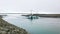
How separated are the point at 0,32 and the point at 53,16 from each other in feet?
87.7

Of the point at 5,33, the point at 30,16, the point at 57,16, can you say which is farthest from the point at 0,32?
the point at 57,16

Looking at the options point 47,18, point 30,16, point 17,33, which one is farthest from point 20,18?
point 17,33

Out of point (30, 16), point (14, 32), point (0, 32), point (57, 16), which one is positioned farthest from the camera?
point (57, 16)

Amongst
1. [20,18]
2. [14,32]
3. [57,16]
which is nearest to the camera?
[14,32]

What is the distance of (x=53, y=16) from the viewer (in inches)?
1228

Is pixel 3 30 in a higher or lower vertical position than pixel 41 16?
higher

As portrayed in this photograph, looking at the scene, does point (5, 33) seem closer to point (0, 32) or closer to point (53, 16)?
point (0, 32)

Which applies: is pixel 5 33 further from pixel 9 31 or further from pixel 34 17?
pixel 34 17

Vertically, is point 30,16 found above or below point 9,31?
below

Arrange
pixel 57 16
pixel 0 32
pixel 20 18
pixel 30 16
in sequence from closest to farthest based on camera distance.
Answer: pixel 0 32
pixel 20 18
pixel 30 16
pixel 57 16

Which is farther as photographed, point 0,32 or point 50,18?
point 50,18

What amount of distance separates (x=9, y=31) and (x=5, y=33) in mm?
293

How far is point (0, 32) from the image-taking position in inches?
197

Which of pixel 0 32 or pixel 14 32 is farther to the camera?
pixel 14 32
